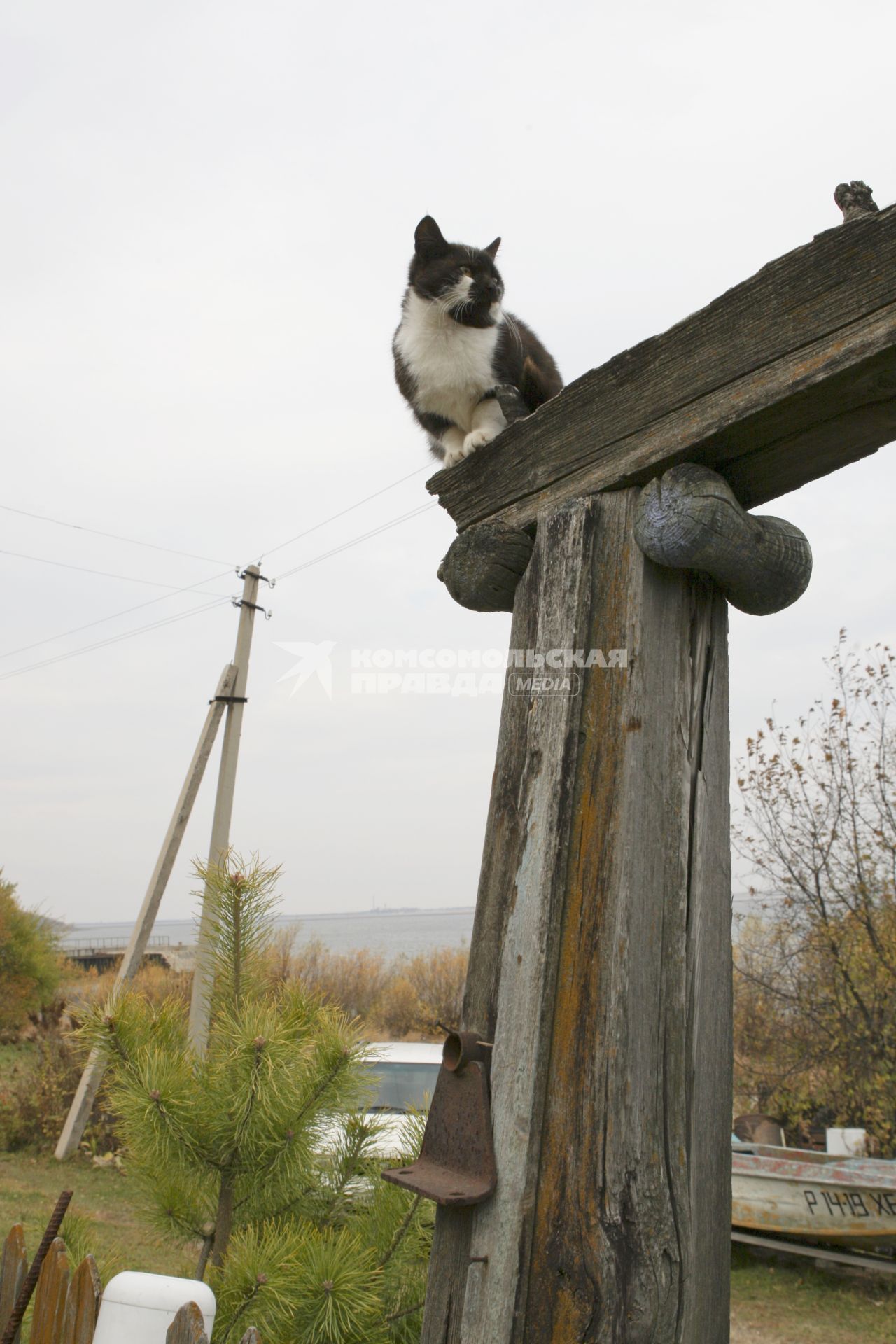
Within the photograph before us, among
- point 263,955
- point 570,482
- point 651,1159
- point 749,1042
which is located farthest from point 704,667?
point 749,1042

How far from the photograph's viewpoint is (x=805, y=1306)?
5164mm

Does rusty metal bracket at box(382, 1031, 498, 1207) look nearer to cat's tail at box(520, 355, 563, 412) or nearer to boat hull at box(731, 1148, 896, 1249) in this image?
cat's tail at box(520, 355, 563, 412)

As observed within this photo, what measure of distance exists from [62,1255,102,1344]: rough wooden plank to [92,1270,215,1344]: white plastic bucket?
43mm

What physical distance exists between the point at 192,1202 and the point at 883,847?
627 cm

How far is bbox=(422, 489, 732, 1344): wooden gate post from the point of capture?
1053mm

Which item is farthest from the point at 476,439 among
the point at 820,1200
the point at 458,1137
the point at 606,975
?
the point at 820,1200

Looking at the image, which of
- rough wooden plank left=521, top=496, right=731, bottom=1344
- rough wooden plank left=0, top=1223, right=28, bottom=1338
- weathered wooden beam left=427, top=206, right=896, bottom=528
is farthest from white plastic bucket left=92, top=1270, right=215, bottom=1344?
weathered wooden beam left=427, top=206, right=896, bottom=528

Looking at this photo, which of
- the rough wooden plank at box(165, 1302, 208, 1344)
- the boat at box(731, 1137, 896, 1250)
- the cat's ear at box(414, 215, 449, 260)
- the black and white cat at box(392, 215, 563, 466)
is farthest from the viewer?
the boat at box(731, 1137, 896, 1250)

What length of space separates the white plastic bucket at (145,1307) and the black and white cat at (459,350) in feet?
5.21

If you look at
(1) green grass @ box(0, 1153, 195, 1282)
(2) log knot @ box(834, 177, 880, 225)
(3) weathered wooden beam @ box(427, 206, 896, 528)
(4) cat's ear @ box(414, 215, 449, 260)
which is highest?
(4) cat's ear @ box(414, 215, 449, 260)

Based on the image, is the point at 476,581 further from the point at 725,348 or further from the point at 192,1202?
the point at 192,1202

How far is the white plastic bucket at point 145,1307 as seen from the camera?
1.50m

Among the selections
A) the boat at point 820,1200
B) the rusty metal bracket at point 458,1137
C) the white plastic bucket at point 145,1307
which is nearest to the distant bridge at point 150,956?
the boat at point 820,1200

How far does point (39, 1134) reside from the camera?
805 cm
